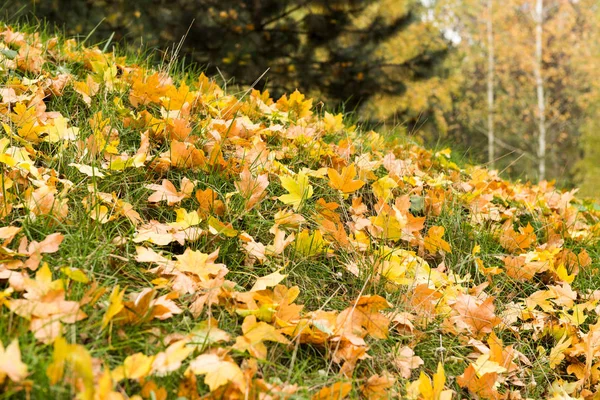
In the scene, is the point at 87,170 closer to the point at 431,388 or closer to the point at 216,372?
the point at 216,372

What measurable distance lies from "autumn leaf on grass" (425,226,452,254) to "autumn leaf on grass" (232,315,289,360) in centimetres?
89

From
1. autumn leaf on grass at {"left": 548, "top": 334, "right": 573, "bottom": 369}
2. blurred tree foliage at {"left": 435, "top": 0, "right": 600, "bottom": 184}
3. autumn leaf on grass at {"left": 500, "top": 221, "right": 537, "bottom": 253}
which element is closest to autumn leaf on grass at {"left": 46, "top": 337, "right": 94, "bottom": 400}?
autumn leaf on grass at {"left": 548, "top": 334, "right": 573, "bottom": 369}

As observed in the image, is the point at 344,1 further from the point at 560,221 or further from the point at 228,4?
the point at 560,221

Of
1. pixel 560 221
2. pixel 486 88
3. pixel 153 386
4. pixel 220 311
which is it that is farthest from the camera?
pixel 486 88

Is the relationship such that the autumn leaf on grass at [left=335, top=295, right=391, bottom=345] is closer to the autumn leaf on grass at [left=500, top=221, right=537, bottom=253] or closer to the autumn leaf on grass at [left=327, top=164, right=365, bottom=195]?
the autumn leaf on grass at [left=327, top=164, right=365, bottom=195]

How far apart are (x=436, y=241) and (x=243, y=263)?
2.52 ft

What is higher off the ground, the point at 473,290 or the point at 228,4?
the point at 228,4

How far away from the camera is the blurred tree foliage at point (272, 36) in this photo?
5.54m

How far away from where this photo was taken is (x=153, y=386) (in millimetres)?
996

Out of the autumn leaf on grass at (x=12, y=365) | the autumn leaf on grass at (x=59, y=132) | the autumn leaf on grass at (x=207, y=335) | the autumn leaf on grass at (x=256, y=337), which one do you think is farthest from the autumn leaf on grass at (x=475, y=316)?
the autumn leaf on grass at (x=59, y=132)

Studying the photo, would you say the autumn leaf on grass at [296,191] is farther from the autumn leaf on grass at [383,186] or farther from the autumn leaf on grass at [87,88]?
the autumn leaf on grass at [87,88]

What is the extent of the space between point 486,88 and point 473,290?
21198mm

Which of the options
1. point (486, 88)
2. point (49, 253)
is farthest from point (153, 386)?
point (486, 88)

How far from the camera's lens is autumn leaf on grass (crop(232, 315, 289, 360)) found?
3.88ft
